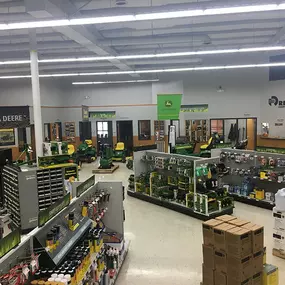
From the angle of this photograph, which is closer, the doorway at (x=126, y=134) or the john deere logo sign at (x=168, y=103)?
the john deere logo sign at (x=168, y=103)

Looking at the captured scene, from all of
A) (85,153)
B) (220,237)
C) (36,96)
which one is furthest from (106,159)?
(220,237)

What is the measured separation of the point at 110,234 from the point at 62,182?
61.1 inches

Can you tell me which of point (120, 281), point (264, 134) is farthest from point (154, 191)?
point (264, 134)

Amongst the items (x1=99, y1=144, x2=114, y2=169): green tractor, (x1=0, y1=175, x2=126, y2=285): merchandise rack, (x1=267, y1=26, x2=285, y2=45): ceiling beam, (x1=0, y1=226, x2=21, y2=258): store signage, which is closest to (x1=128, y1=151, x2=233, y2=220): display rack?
(x1=0, y1=175, x2=126, y2=285): merchandise rack

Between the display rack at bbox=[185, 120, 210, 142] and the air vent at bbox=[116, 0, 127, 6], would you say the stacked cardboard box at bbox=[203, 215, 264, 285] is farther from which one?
the display rack at bbox=[185, 120, 210, 142]

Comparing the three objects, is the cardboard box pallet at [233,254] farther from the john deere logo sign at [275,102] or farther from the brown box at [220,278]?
the john deere logo sign at [275,102]

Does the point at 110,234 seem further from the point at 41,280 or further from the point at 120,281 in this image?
the point at 41,280

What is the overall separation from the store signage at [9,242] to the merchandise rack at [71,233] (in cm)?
5

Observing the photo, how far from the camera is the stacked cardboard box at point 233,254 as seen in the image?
408 cm

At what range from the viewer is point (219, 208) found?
7609 mm

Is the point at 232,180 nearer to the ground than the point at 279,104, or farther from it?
nearer to the ground

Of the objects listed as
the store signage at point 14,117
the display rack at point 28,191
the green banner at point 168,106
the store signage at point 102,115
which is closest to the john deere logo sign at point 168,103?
the green banner at point 168,106

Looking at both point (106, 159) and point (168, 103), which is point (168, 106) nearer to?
point (168, 103)

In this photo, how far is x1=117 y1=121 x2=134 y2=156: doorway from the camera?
61.1 feet
